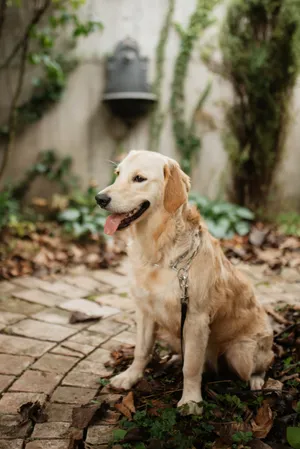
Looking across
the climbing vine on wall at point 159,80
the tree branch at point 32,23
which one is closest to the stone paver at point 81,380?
the tree branch at point 32,23

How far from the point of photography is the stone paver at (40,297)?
12.1 feet

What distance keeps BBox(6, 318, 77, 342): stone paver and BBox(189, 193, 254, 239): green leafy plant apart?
3139 mm

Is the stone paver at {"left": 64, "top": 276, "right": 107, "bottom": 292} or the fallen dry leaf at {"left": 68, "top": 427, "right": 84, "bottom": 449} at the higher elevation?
the fallen dry leaf at {"left": 68, "top": 427, "right": 84, "bottom": 449}

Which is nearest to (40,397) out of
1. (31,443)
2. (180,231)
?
(31,443)

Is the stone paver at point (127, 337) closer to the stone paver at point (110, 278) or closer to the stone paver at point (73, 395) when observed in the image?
the stone paver at point (73, 395)

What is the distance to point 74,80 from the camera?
666cm

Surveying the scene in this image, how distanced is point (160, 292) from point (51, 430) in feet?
2.56

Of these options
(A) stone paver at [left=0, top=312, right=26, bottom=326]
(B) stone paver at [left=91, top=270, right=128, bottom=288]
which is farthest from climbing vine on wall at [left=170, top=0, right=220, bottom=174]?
(A) stone paver at [left=0, top=312, right=26, bottom=326]

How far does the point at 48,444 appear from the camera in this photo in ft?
6.13

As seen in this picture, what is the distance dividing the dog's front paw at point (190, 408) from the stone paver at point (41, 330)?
3.78 ft

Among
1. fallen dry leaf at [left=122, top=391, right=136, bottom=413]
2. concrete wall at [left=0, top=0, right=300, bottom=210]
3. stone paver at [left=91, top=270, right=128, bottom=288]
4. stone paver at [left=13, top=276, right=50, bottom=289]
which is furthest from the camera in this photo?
concrete wall at [left=0, top=0, right=300, bottom=210]

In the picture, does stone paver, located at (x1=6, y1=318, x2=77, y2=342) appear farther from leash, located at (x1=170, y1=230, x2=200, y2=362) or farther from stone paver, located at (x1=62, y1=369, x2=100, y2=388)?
leash, located at (x1=170, y1=230, x2=200, y2=362)

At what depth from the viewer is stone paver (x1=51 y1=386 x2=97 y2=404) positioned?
2240 mm

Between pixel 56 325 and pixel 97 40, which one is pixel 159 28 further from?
pixel 56 325
